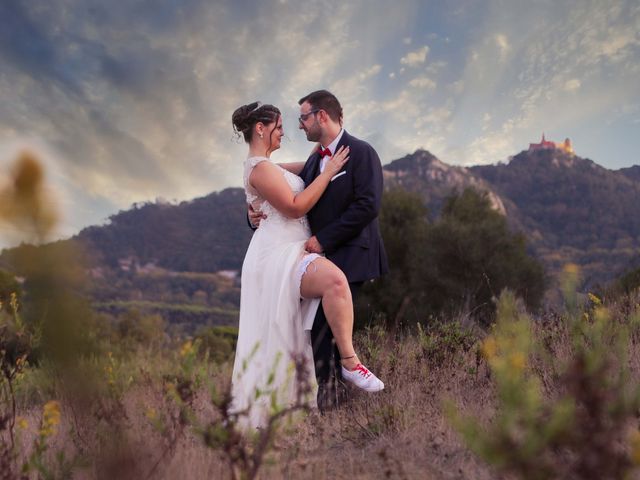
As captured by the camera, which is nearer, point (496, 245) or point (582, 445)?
point (582, 445)

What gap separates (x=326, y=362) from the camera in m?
4.70

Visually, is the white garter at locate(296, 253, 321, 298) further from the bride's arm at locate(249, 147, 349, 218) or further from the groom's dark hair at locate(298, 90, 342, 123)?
the groom's dark hair at locate(298, 90, 342, 123)

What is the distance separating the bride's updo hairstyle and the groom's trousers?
158cm

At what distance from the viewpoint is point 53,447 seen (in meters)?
3.64

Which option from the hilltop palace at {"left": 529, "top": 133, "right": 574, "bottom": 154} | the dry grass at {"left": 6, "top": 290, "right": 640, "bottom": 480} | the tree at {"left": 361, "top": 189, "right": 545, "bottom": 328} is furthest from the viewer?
the hilltop palace at {"left": 529, "top": 133, "right": 574, "bottom": 154}

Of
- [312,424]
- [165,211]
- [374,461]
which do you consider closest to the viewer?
[374,461]

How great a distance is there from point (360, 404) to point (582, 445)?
278cm

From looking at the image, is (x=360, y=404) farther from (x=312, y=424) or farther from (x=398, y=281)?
(x=398, y=281)

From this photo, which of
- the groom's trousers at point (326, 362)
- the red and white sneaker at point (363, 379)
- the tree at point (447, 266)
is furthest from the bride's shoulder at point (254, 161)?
the tree at point (447, 266)

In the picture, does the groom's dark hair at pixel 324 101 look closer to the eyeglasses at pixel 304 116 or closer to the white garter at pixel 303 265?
the eyeglasses at pixel 304 116

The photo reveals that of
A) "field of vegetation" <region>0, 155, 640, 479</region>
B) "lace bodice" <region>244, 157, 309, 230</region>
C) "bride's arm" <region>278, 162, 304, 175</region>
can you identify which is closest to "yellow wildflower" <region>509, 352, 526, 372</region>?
"field of vegetation" <region>0, 155, 640, 479</region>

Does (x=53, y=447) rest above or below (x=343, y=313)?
below

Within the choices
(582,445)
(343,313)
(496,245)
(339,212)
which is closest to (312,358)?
(343,313)

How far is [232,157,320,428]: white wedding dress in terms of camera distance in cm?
445
